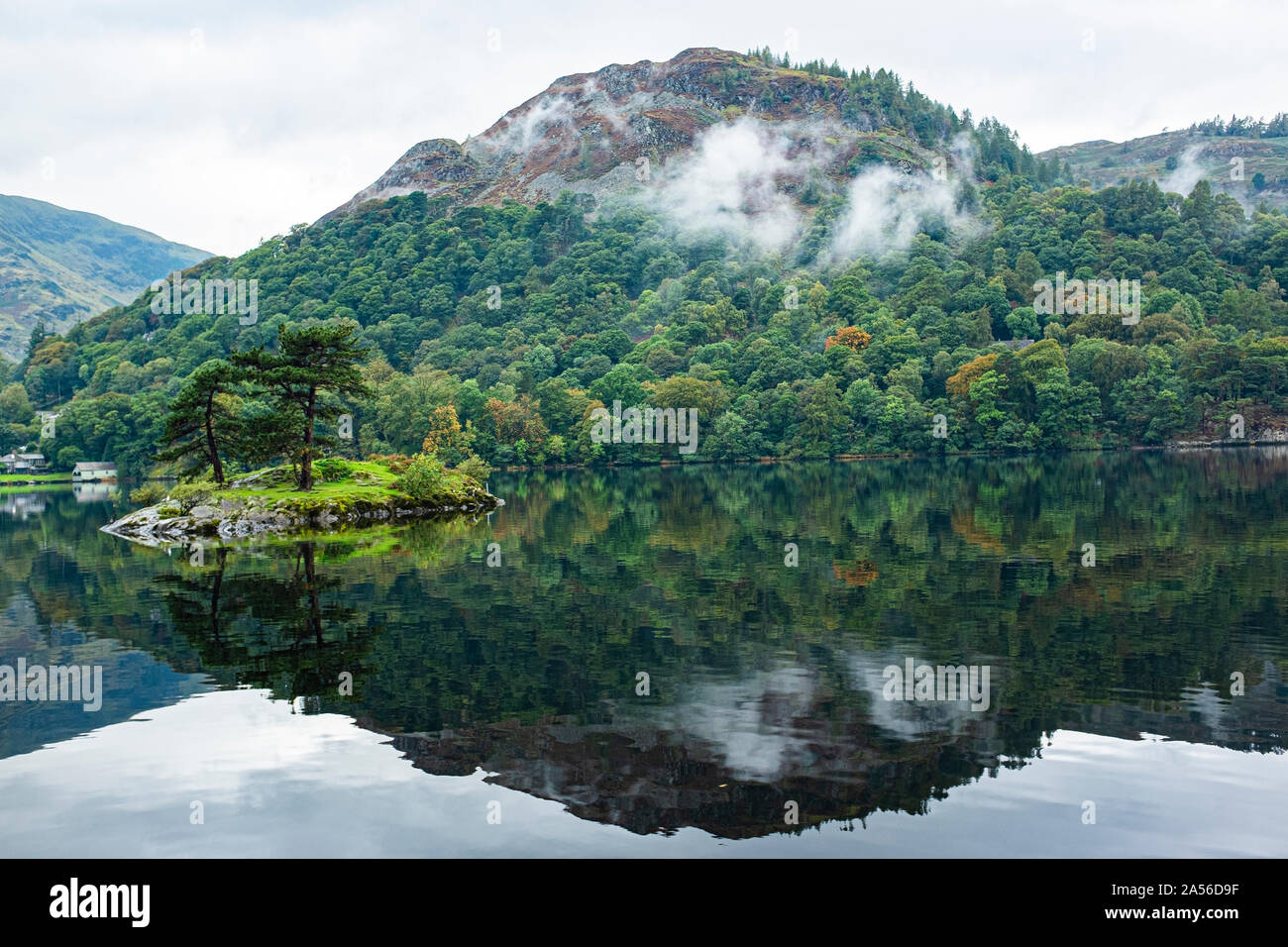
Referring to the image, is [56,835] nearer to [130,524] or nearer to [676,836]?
[676,836]

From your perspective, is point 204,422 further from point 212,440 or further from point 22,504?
point 22,504

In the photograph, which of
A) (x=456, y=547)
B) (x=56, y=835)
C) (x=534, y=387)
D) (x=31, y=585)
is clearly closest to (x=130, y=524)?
(x=31, y=585)

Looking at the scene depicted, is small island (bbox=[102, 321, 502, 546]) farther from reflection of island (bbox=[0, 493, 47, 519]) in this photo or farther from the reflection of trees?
reflection of island (bbox=[0, 493, 47, 519])

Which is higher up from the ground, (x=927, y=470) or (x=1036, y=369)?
(x=1036, y=369)

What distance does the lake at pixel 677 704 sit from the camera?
45.8ft

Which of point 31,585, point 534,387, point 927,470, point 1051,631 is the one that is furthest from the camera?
point 534,387

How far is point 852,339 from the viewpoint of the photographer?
168750 millimetres

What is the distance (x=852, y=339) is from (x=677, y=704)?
15638cm

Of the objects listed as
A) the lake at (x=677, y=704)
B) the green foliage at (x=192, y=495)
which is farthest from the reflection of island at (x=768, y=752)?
the green foliage at (x=192, y=495)

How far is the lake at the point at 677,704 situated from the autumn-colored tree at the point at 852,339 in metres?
128

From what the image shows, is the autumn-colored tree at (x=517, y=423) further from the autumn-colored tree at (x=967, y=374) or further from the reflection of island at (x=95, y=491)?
the autumn-colored tree at (x=967, y=374)

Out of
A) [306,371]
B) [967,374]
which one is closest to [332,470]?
[306,371]

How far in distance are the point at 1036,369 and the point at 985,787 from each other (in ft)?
447

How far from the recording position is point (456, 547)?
4812 cm
